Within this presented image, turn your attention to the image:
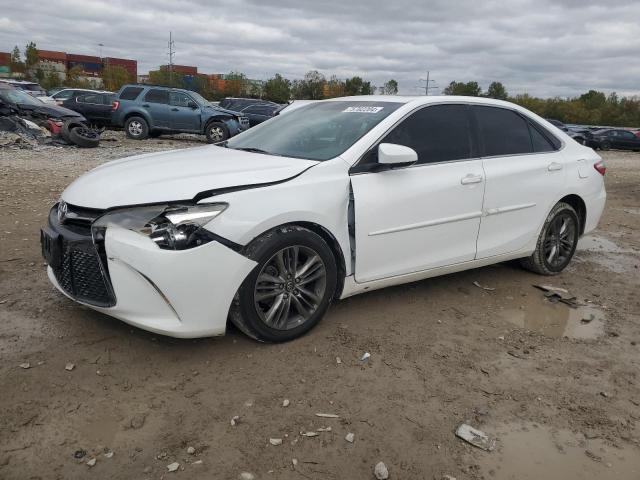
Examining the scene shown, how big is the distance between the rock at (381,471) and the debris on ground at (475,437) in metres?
0.46

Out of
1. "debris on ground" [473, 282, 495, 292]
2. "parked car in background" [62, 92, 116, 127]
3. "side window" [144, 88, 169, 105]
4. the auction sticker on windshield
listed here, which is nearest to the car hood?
the auction sticker on windshield

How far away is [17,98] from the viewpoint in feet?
49.0

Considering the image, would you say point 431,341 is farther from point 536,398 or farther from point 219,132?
point 219,132

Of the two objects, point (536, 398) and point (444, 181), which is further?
point (444, 181)

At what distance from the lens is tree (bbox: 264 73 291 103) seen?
2687 inches

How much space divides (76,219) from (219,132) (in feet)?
46.3

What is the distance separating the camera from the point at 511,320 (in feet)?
13.6

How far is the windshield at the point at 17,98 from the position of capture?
14586mm

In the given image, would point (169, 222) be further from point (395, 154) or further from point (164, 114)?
point (164, 114)

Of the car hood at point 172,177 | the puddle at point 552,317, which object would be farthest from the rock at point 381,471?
the puddle at point 552,317

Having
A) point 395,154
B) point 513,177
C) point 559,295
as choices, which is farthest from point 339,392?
point 559,295

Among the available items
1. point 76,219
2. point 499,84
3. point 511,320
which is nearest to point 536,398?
point 511,320

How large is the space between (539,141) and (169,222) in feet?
11.3

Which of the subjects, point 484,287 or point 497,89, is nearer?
point 484,287
